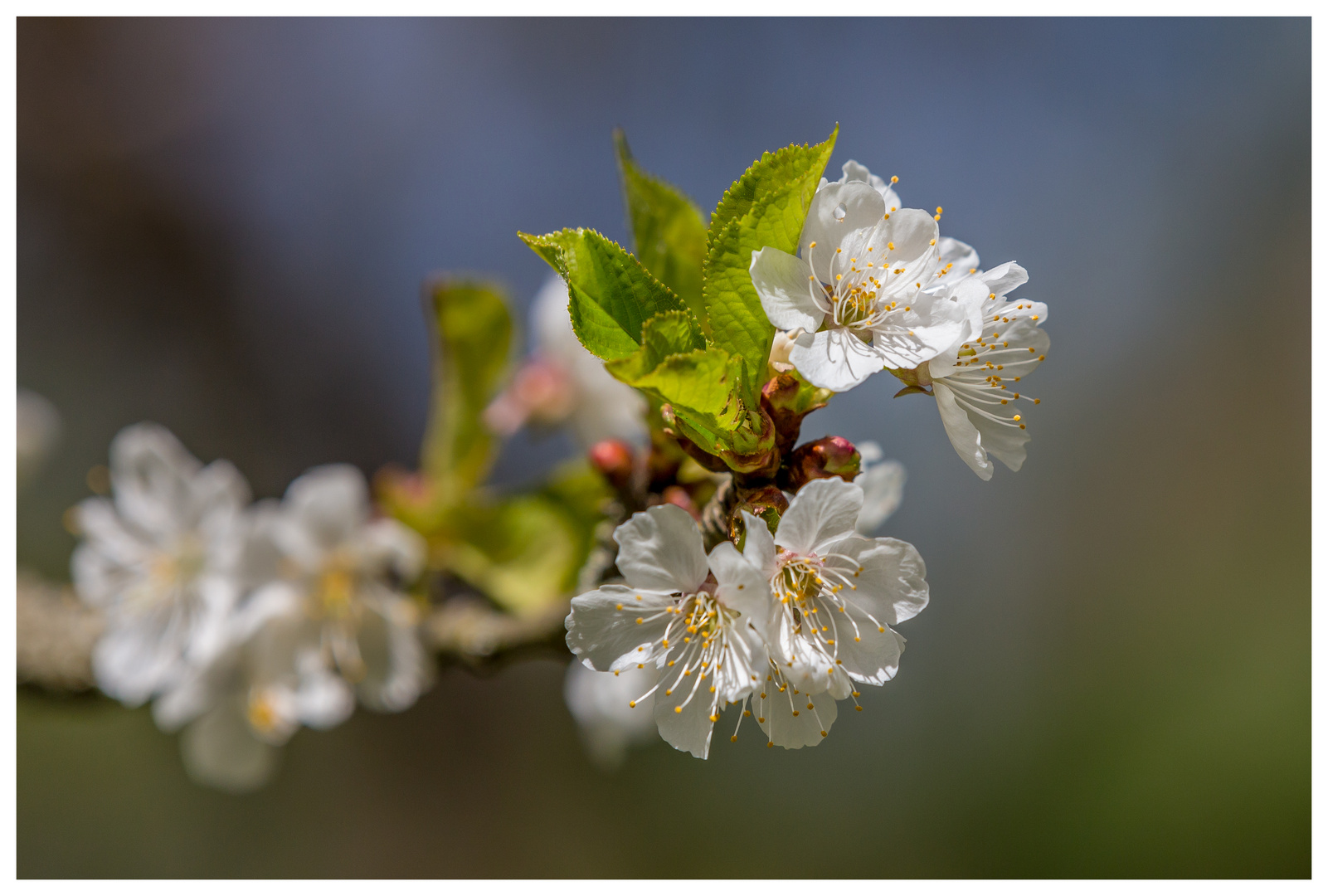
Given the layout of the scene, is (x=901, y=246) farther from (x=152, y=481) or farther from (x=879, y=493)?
(x=152, y=481)

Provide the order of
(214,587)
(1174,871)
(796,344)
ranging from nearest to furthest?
(796,344) → (214,587) → (1174,871)

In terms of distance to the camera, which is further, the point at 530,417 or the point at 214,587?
the point at 530,417

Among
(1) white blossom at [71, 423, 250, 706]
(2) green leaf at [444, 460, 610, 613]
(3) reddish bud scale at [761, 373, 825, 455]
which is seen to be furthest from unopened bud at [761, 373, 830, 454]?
(1) white blossom at [71, 423, 250, 706]

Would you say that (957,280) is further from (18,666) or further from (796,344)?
(18,666)

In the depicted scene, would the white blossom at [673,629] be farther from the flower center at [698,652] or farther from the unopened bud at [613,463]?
the unopened bud at [613,463]

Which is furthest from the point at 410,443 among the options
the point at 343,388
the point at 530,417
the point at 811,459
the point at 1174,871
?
the point at 1174,871

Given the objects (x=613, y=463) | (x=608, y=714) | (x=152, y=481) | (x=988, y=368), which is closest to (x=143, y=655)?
(x=152, y=481)
